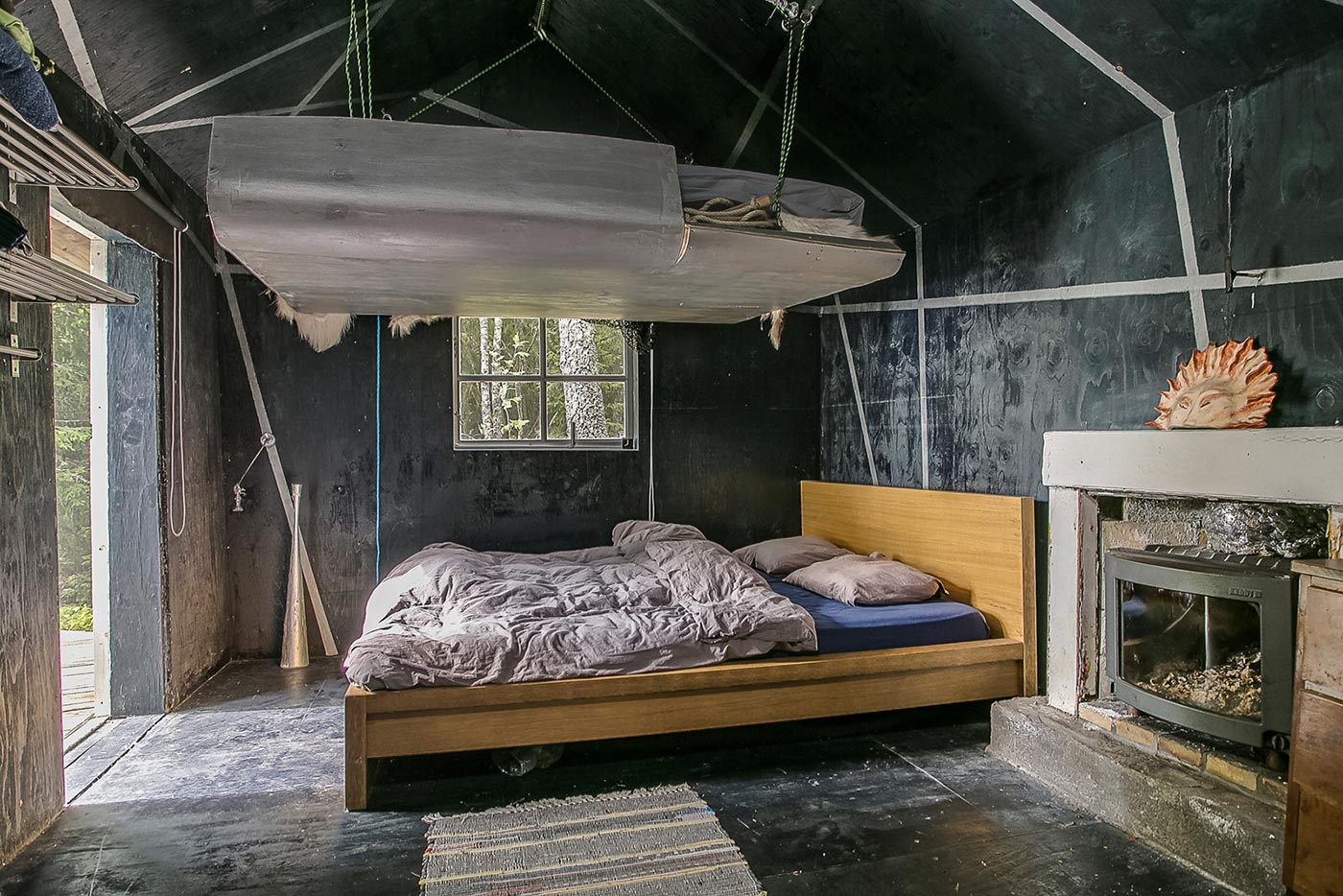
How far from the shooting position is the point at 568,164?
2.28 m

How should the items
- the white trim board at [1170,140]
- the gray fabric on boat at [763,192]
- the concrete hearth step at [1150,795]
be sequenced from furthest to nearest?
the gray fabric on boat at [763,192], the white trim board at [1170,140], the concrete hearth step at [1150,795]

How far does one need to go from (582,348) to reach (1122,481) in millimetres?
2900

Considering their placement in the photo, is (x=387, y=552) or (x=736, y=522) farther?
(x=736, y=522)

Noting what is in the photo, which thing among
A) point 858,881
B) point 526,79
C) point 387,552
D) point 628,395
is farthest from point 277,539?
point 858,881

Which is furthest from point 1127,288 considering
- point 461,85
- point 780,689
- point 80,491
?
point 80,491

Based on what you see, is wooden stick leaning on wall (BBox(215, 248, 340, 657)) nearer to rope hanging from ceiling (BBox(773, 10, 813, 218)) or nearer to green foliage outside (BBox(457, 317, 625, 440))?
green foliage outside (BBox(457, 317, 625, 440))

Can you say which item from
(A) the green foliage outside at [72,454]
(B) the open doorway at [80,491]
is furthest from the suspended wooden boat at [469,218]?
(A) the green foliage outside at [72,454]

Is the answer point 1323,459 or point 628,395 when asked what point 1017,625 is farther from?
point 628,395

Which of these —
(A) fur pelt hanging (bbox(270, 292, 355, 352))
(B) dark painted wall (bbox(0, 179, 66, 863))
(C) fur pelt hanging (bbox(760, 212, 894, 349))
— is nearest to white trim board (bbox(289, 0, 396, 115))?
(A) fur pelt hanging (bbox(270, 292, 355, 352))

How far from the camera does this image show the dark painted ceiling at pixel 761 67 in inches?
91.0

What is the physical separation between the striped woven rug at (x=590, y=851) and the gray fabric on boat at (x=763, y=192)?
1.89 m

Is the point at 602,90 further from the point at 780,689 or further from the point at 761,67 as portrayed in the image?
the point at 780,689

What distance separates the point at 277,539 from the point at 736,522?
8.31ft

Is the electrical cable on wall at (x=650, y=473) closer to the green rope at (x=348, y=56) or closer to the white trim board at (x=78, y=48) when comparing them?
the green rope at (x=348, y=56)
